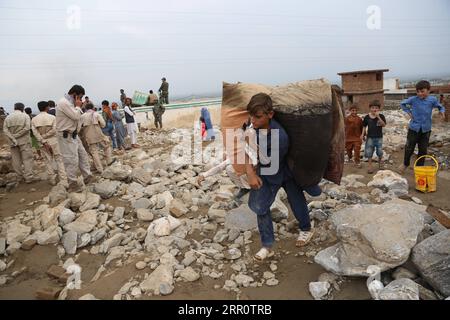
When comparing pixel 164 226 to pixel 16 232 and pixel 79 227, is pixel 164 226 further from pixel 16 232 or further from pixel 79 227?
pixel 16 232

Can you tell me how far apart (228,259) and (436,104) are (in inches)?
169

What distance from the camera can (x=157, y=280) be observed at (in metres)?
2.78

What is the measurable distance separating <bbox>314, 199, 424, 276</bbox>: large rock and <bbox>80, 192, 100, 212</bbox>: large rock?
3490mm

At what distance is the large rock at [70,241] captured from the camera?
12.3ft

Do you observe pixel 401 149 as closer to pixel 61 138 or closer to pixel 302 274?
pixel 302 274

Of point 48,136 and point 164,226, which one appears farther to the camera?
point 48,136

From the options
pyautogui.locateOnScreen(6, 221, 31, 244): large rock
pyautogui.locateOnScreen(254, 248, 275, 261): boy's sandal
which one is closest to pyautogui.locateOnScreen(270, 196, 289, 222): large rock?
pyautogui.locateOnScreen(254, 248, 275, 261): boy's sandal

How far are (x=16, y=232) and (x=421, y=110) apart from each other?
21.0ft

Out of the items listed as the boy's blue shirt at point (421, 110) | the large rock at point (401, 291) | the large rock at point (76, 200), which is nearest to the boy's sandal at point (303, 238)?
the large rock at point (401, 291)

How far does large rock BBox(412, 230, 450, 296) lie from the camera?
216 cm

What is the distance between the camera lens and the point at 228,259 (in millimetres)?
3141

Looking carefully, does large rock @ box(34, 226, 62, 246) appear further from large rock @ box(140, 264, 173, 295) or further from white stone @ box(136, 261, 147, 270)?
large rock @ box(140, 264, 173, 295)

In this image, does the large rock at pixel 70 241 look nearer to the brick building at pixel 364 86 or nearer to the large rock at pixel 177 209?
the large rock at pixel 177 209

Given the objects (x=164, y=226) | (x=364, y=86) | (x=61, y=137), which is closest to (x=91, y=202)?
(x=61, y=137)
